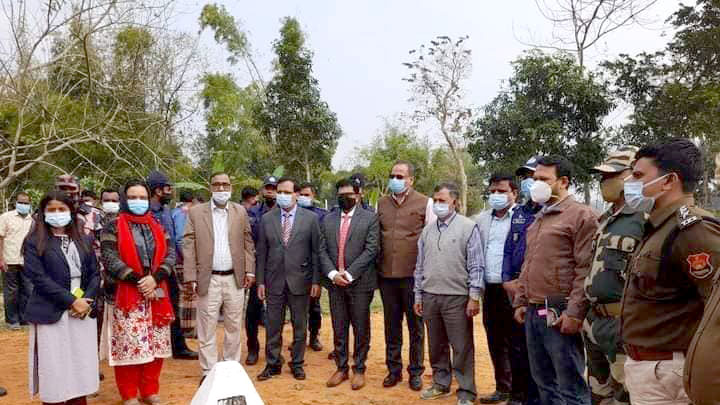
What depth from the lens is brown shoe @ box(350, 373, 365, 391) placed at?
549cm

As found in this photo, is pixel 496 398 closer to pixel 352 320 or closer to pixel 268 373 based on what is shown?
pixel 352 320

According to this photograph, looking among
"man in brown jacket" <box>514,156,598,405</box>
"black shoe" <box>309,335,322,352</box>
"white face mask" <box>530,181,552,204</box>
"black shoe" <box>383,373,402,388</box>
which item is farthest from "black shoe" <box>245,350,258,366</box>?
"white face mask" <box>530,181,552,204</box>

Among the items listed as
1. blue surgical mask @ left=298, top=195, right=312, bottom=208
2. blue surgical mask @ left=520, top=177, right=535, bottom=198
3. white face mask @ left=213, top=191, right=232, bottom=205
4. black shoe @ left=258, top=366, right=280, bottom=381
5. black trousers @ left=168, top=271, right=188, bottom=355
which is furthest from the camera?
blue surgical mask @ left=298, top=195, right=312, bottom=208

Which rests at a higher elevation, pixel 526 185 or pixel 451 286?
pixel 526 185

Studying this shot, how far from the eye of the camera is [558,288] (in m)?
3.81

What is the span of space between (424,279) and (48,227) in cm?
313

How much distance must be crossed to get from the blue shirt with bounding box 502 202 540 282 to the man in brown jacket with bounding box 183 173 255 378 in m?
2.58

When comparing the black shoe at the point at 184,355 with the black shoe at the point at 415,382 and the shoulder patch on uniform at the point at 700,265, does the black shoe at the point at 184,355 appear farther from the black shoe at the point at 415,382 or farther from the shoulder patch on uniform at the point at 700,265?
the shoulder patch on uniform at the point at 700,265

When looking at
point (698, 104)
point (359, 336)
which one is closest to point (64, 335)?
point (359, 336)

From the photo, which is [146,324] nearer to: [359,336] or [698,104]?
[359,336]

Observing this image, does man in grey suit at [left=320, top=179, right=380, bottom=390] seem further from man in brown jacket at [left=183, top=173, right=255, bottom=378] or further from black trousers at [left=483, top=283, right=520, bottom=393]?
black trousers at [left=483, top=283, right=520, bottom=393]

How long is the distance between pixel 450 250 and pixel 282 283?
1.83 metres

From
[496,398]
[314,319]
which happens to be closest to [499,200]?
[496,398]

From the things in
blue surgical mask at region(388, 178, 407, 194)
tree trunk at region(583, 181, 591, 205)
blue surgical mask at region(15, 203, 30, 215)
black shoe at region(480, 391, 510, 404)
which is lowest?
black shoe at region(480, 391, 510, 404)
